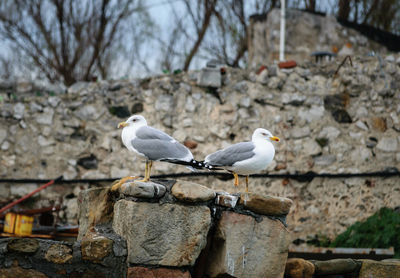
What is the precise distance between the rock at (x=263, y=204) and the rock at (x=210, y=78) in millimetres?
3308

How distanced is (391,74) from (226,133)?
2.09m

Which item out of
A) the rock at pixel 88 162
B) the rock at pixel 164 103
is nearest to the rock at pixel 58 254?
the rock at pixel 88 162

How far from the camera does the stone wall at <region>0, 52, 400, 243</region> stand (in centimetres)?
613

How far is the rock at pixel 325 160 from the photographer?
20.5ft

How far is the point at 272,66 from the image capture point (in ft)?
21.8

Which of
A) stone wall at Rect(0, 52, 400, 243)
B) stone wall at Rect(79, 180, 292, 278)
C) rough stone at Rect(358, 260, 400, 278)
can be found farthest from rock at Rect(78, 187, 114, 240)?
stone wall at Rect(0, 52, 400, 243)

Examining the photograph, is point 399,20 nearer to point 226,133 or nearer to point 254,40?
point 254,40

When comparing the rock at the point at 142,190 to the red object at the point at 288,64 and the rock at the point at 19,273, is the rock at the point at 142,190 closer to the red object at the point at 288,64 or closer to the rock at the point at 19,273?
the rock at the point at 19,273

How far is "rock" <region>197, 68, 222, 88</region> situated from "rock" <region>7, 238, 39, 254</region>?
13.6 ft

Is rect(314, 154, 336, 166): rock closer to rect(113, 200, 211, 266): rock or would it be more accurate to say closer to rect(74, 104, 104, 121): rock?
rect(74, 104, 104, 121): rock

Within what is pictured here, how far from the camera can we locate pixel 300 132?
637 centimetres

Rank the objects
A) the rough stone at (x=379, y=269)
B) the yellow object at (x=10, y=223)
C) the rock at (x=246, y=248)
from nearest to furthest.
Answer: the rock at (x=246, y=248) < the rough stone at (x=379, y=269) < the yellow object at (x=10, y=223)

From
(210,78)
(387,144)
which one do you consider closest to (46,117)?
(210,78)

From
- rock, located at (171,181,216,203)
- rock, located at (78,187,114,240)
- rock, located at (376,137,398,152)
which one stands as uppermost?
rock, located at (376,137,398,152)
